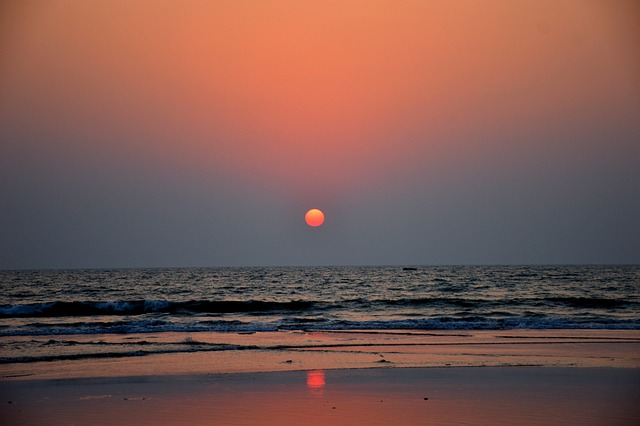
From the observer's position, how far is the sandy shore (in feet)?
37.6

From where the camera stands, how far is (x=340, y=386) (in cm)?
1412

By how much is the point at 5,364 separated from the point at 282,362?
24.0 feet

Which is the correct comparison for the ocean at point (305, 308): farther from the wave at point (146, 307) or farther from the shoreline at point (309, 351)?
the shoreline at point (309, 351)

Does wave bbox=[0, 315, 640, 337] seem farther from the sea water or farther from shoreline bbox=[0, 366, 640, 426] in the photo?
shoreline bbox=[0, 366, 640, 426]

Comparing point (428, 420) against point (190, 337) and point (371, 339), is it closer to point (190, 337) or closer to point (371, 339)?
point (371, 339)

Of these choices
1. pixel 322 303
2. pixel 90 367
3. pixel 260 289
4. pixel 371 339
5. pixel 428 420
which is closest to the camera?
pixel 428 420

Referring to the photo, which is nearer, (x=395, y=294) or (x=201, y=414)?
(x=201, y=414)

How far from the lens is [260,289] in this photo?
2554 inches

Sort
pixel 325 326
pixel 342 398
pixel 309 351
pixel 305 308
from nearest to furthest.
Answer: pixel 342 398
pixel 309 351
pixel 325 326
pixel 305 308

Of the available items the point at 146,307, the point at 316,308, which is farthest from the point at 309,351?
the point at 146,307

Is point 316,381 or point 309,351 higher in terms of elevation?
point 309,351

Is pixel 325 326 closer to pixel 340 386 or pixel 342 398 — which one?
pixel 340 386

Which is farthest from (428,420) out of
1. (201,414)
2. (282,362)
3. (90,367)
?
(90,367)

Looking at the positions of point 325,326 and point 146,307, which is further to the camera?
point 146,307
